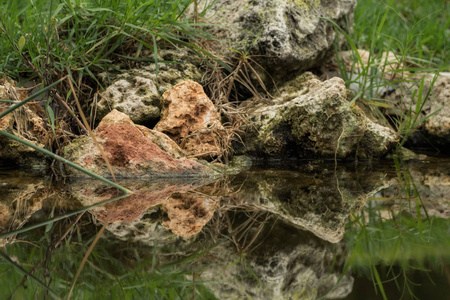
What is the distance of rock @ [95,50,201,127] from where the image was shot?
2797 mm

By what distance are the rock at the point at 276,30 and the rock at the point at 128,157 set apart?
44.3 inches

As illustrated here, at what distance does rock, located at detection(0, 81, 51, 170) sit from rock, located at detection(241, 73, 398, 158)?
1.20 metres

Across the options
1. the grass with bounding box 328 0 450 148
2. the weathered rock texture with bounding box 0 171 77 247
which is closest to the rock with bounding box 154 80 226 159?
the weathered rock texture with bounding box 0 171 77 247

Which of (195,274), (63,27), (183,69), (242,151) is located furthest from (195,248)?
(63,27)

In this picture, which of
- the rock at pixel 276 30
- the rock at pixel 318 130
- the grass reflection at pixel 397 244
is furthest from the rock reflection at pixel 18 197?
the rock at pixel 276 30

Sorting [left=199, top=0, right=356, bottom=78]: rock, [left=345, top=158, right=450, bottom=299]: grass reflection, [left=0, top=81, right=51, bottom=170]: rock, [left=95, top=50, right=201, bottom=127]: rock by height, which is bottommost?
[left=0, top=81, right=51, bottom=170]: rock

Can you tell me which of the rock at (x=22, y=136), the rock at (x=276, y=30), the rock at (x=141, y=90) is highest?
the rock at (x=276, y=30)

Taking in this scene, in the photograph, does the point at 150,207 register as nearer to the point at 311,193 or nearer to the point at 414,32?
the point at 311,193

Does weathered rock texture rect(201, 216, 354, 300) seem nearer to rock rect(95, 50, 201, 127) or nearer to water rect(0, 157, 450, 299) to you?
water rect(0, 157, 450, 299)

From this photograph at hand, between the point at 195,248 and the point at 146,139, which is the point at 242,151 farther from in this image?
the point at 195,248

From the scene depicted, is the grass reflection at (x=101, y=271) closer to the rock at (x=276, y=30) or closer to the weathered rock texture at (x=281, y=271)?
the weathered rock texture at (x=281, y=271)

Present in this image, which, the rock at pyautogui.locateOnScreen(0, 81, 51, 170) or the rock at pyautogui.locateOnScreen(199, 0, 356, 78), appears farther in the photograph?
the rock at pyautogui.locateOnScreen(199, 0, 356, 78)

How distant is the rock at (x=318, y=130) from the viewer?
9.45ft

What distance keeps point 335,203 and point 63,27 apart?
6.94ft
